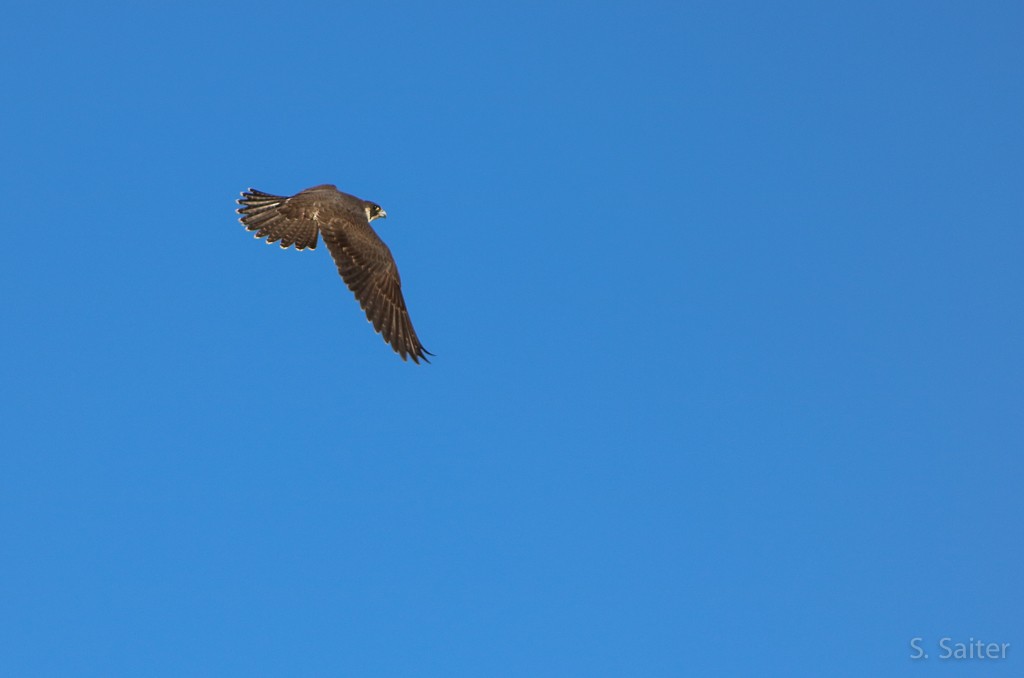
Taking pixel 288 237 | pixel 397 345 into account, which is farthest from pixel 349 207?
pixel 397 345

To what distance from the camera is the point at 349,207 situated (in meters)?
24.0

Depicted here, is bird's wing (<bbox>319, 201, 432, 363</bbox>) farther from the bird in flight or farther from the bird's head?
the bird's head

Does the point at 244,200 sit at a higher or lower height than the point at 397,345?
higher

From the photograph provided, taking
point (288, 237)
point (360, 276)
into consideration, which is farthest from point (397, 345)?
point (288, 237)

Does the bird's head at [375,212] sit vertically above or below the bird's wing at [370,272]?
above

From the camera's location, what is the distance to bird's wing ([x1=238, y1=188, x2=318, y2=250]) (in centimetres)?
2378

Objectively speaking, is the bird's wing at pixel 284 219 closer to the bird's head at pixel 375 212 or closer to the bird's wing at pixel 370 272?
the bird's wing at pixel 370 272

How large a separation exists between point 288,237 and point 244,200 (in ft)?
3.59

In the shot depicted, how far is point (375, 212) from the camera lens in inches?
984

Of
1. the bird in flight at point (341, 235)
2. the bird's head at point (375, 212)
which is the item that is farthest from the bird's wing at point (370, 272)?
the bird's head at point (375, 212)

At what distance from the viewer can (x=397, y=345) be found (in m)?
23.1

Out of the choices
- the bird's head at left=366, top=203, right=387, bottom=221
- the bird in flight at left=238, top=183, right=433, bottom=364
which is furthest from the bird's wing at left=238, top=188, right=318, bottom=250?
the bird's head at left=366, top=203, right=387, bottom=221

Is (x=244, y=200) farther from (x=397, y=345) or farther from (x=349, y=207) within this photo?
(x=397, y=345)

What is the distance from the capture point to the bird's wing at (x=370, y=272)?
919 inches
